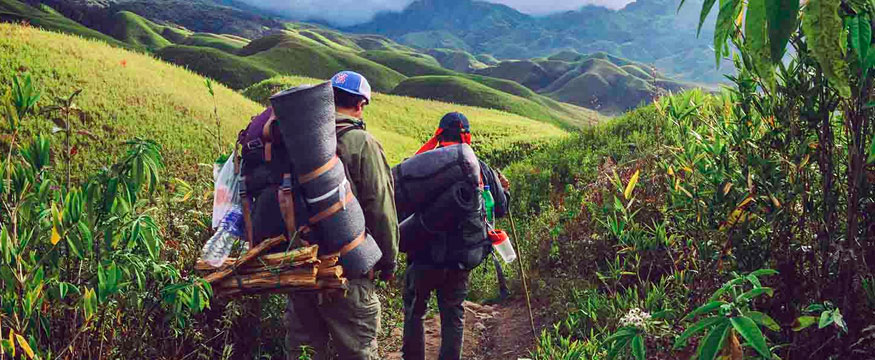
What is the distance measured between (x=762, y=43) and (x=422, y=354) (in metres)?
4.62

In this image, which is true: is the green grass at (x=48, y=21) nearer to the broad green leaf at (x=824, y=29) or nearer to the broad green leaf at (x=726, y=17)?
the broad green leaf at (x=726, y=17)

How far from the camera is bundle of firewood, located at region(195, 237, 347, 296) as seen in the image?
3295 mm

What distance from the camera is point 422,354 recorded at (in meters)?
5.23

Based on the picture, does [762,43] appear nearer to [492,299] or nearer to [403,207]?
[403,207]

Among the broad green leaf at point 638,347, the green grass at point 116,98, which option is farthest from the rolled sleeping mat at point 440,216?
the green grass at point 116,98

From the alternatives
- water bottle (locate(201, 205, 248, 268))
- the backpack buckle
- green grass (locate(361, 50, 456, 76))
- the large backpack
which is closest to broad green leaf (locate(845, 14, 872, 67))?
the large backpack

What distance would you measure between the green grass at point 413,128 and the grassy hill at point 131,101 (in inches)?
3.7

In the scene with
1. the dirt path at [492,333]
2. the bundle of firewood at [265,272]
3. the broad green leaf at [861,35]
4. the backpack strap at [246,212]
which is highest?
the broad green leaf at [861,35]

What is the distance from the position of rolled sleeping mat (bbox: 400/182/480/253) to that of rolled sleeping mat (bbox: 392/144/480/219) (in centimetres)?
7

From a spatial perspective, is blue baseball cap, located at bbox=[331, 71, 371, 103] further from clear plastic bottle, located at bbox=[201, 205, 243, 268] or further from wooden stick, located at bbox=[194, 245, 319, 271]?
wooden stick, located at bbox=[194, 245, 319, 271]

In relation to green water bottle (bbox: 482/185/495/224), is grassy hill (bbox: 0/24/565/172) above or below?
below

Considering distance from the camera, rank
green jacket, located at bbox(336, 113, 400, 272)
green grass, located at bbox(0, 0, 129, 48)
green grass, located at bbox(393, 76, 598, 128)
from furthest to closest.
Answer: green grass, located at bbox(0, 0, 129, 48) → green grass, located at bbox(393, 76, 598, 128) → green jacket, located at bbox(336, 113, 400, 272)

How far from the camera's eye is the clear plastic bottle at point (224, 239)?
332 cm


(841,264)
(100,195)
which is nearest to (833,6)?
(841,264)
